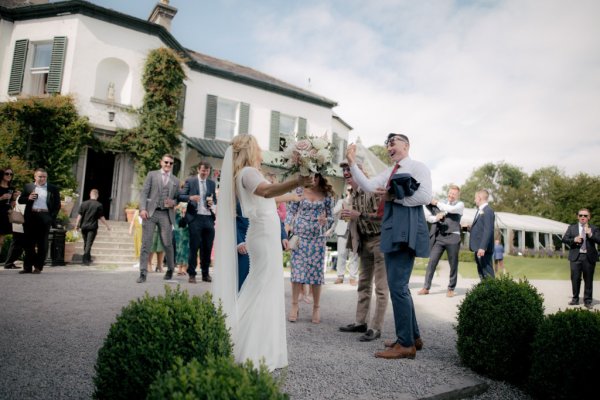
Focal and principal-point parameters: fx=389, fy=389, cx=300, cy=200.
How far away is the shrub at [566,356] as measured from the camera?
286 cm

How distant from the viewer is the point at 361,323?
199 inches

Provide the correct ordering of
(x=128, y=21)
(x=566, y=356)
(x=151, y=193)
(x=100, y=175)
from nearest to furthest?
1. (x=566, y=356)
2. (x=151, y=193)
3. (x=128, y=21)
4. (x=100, y=175)

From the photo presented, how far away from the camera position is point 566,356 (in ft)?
9.67

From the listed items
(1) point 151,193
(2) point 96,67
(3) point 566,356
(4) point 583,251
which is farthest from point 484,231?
(2) point 96,67

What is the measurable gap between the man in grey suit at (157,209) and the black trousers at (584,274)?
8864 mm

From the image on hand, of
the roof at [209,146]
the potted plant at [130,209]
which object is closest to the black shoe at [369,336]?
the potted plant at [130,209]

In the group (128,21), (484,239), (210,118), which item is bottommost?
(484,239)

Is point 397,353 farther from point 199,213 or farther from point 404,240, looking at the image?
point 199,213

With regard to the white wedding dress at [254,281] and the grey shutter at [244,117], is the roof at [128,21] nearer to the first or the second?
the grey shutter at [244,117]

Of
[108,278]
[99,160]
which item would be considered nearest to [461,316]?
[108,278]

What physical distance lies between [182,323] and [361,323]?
3.31 metres

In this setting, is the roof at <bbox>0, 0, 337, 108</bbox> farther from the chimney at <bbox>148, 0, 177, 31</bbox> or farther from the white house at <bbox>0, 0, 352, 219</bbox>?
the chimney at <bbox>148, 0, 177, 31</bbox>

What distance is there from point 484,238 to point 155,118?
13175mm

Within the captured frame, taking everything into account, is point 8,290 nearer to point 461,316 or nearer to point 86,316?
point 86,316
